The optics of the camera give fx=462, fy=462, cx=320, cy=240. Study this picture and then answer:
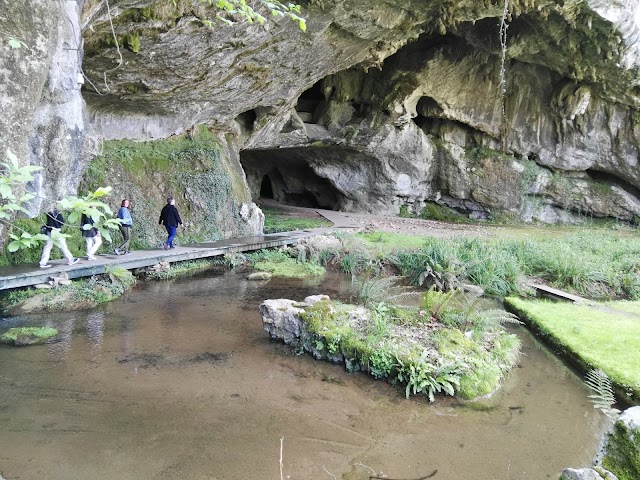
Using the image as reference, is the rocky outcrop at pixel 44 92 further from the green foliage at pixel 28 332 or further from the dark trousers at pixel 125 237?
the dark trousers at pixel 125 237

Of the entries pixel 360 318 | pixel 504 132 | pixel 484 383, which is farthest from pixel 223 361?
pixel 504 132

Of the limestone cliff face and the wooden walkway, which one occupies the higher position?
the limestone cliff face

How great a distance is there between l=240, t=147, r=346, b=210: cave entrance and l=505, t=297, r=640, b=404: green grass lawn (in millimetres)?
16667

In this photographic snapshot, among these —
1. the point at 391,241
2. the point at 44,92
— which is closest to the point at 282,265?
the point at 391,241

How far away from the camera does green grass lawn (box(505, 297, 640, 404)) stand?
6160 mm

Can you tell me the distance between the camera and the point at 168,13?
31.3ft

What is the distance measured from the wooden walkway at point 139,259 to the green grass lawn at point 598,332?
735 centimetres

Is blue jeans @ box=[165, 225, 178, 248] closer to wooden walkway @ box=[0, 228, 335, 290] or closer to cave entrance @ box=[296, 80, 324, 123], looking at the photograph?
wooden walkway @ box=[0, 228, 335, 290]

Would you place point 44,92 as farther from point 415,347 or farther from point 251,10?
point 415,347

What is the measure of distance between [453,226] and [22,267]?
661 inches

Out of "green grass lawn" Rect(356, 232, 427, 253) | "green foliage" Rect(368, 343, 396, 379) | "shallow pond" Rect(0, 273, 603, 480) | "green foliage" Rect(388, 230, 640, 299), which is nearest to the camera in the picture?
"shallow pond" Rect(0, 273, 603, 480)

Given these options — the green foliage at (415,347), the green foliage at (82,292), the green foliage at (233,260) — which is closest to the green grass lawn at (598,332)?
the green foliage at (415,347)

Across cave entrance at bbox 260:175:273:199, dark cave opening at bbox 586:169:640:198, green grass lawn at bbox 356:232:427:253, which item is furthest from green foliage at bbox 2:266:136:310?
dark cave opening at bbox 586:169:640:198

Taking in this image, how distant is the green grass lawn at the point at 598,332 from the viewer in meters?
6.16
